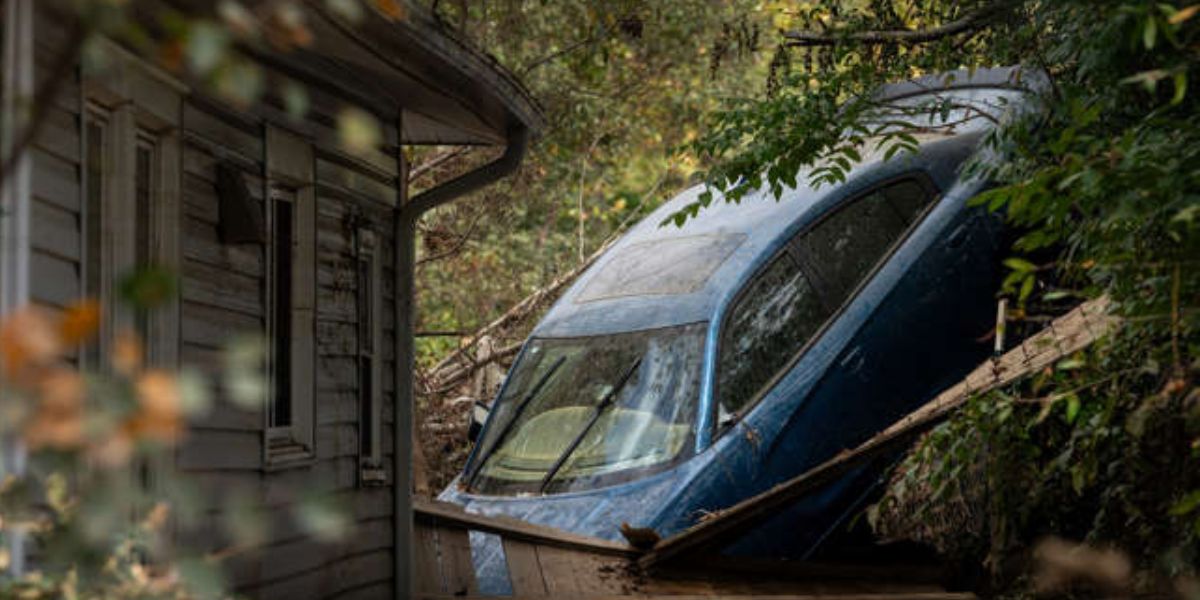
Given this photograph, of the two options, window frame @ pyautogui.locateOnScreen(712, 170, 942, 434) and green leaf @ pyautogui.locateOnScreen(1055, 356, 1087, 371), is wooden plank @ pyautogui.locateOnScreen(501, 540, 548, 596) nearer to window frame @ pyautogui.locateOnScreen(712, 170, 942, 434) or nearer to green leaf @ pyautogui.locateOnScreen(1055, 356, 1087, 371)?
window frame @ pyautogui.locateOnScreen(712, 170, 942, 434)

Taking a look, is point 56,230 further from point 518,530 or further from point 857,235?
point 857,235

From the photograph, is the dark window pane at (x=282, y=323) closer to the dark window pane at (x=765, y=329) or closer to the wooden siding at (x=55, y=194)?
the wooden siding at (x=55, y=194)

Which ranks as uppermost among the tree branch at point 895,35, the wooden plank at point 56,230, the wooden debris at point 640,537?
the tree branch at point 895,35

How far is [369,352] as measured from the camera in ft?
28.6

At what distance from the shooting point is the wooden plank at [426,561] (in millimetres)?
9344

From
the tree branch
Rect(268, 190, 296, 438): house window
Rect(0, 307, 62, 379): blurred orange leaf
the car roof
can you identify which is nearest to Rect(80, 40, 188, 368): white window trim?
Rect(268, 190, 296, 438): house window

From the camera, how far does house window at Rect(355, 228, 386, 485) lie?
860cm

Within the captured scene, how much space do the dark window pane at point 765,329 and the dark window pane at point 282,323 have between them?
12.2ft

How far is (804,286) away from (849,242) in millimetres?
536

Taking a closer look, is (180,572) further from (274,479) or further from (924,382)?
(924,382)

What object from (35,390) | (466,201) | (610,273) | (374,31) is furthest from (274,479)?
(466,201)

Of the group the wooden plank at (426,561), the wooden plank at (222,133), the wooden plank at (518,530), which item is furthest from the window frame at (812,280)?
the wooden plank at (222,133)

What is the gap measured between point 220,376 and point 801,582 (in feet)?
13.8

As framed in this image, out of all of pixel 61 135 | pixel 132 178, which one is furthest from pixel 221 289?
pixel 61 135
